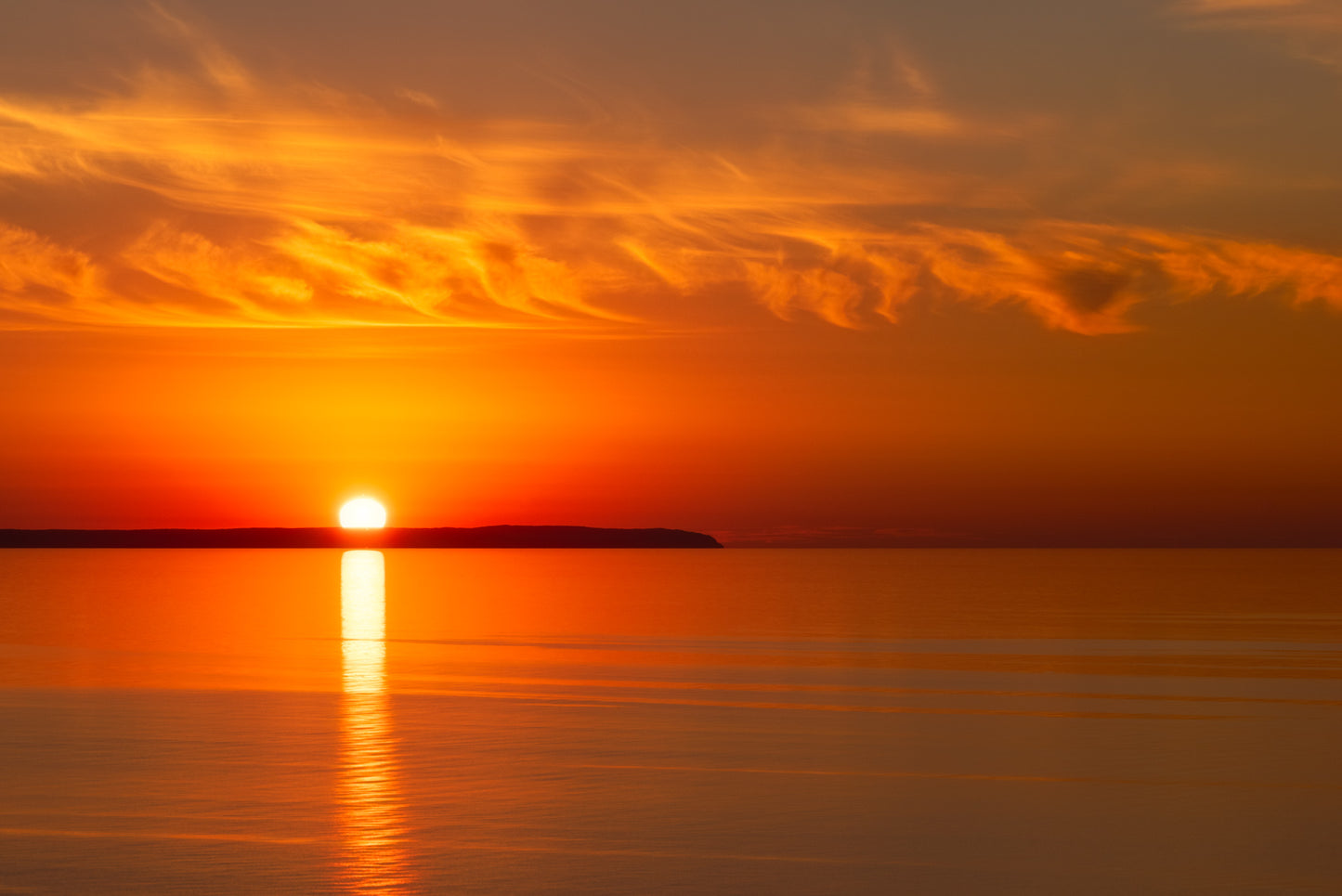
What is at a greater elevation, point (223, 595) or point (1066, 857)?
point (223, 595)

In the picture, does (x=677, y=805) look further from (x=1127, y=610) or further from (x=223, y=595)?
(x=223, y=595)

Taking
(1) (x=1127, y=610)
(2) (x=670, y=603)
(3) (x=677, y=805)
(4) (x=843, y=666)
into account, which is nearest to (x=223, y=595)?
(2) (x=670, y=603)

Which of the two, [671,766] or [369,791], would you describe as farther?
[671,766]

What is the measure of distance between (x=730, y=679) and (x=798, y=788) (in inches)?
585

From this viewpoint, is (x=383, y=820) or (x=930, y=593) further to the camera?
(x=930, y=593)

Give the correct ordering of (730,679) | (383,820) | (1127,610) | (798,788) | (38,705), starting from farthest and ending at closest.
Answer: (1127,610) < (730,679) < (38,705) < (798,788) < (383,820)

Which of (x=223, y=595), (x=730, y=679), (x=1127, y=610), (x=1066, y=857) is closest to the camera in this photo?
(x=1066, y=857)

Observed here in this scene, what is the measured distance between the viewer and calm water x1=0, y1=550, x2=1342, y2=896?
14883mm

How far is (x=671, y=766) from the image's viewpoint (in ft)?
68.5

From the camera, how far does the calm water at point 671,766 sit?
14.9 meters

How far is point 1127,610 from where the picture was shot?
68812mm

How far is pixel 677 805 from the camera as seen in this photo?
18031mm

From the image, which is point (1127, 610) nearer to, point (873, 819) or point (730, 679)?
point (730, 679)

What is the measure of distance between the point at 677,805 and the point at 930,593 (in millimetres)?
73908
